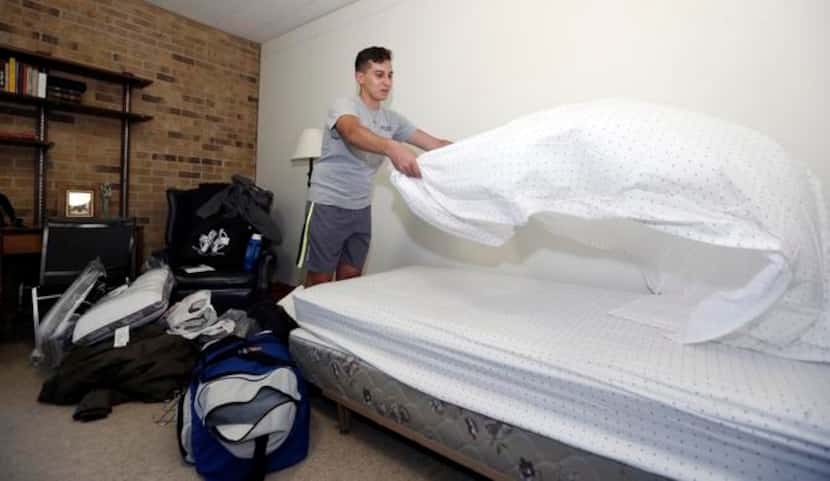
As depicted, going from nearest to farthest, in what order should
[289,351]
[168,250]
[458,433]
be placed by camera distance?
1. [458,433]
2. [289,351]
3. [168,250]

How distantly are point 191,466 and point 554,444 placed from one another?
4.00 feet

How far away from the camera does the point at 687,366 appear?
3.14ft

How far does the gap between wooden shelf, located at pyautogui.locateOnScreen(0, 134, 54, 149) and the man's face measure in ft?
7.51

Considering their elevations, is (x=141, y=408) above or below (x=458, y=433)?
below

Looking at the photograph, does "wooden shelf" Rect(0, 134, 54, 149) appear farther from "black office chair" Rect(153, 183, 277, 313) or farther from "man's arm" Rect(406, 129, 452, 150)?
"man's arm" Rect(406, 129, 452, 150)

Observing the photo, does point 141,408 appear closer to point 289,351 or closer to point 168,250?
point 289,351

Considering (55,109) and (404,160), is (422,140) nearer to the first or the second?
(404,160)

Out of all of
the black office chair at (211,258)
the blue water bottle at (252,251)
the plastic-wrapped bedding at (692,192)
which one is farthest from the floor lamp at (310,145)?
the plastic-wrapped bedding at (692,192)

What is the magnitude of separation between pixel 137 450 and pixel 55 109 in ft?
8.89

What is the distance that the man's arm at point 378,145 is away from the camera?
1509 millimetres

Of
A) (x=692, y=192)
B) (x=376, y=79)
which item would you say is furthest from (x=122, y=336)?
(x=692, y=192)

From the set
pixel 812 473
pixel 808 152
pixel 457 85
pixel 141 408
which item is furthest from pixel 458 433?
pixel 457 85

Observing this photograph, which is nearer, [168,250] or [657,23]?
[657,23]

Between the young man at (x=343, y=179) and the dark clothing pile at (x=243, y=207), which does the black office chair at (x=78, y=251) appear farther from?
the young man at (x=343, y=179)
